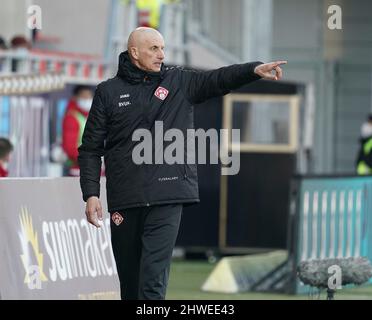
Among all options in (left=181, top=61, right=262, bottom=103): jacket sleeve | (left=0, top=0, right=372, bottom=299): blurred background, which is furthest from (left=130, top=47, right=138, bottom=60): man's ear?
(left=0, top=0, right=372, bottom=299): blurred background

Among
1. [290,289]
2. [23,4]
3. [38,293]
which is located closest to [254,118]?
[23,4]

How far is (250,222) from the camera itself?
19.8 meters

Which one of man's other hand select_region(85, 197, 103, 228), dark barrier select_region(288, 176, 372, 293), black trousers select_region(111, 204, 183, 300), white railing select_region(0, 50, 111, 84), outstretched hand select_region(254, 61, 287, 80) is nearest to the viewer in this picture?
outstretched hand select_region(254, 61, 287, 80)

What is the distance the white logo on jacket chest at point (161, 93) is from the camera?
30.6ft

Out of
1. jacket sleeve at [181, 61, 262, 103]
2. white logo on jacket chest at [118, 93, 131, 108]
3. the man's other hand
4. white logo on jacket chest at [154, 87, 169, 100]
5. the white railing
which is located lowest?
the man's other hand

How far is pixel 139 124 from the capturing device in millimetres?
9305

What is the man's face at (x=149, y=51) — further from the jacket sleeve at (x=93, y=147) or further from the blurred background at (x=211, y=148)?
the blurred background at (x=211, y=148)

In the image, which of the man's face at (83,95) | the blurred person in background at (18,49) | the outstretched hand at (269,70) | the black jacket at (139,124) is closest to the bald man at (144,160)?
the black jacket at (139,124)

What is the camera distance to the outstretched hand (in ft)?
29.3

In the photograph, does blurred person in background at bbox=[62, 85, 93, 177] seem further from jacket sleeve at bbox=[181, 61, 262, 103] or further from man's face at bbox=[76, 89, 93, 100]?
jacket sleeve at bbox=[181, 61, 262, 103]

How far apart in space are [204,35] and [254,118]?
285 centimetres

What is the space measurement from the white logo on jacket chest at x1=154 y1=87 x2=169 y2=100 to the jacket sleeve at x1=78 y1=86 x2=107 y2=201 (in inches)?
13.9

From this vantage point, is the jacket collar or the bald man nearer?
the bald man

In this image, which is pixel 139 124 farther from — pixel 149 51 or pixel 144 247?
pixel 144 247
